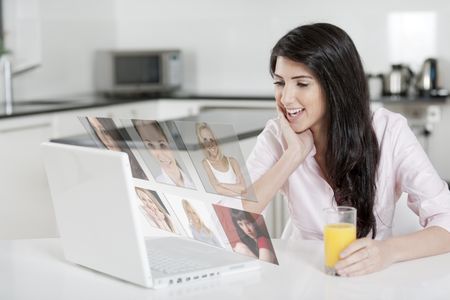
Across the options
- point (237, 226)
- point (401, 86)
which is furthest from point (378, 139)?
point (401, 86)

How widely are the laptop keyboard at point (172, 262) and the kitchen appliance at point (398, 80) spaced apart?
3144 millimetres

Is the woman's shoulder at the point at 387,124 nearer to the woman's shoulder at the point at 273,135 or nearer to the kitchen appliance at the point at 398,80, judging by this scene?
the woman's shoulder at the point at 273,135

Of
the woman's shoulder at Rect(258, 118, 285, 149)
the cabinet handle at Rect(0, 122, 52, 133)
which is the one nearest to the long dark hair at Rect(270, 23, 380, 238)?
the woman's shoulder at Rect(258, 118, 285, 149)

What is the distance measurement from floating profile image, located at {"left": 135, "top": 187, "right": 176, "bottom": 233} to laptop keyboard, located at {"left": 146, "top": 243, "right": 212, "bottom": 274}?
0.18 ft

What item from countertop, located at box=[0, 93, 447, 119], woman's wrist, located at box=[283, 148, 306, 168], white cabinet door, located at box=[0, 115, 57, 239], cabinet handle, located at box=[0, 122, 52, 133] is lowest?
white cabinet door, located at box=[0, 115, 57, 239]

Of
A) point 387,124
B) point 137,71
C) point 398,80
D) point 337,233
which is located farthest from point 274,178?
point 137,71

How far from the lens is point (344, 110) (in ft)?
6.16

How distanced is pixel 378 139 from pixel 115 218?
73 centimetres

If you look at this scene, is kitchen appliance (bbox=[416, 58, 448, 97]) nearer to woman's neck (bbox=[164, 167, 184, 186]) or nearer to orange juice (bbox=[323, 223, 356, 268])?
orange juice (bbox=[323, 223, 356, 268])

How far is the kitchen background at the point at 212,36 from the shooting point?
474 cm

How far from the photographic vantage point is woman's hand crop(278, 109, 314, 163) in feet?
6.27

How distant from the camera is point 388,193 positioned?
76.2 inches

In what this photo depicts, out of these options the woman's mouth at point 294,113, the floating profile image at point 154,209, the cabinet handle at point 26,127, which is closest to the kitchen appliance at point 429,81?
the cabinet handle at point 26,127

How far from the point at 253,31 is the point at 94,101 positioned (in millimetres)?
1134
